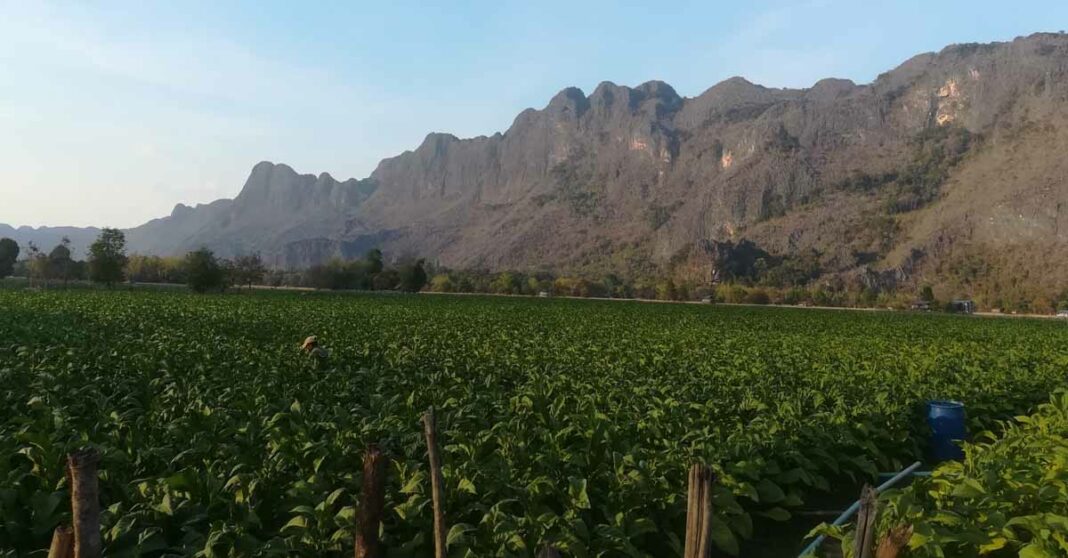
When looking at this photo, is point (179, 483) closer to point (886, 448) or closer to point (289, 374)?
point (289, 374)

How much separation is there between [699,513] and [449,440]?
5.46 m

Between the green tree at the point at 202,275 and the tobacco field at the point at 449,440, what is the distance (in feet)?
187

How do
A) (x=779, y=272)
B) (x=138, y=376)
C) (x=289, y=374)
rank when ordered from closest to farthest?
(x=138, y=376)
(x=289, y=374)
(x=779, y=272)

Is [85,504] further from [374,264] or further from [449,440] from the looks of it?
[374,264]

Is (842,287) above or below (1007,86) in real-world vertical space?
below

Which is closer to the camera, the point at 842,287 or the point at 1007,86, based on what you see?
the point at 842,287

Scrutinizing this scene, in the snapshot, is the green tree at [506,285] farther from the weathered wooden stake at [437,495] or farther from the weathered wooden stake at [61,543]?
the weathered wooden stake at [61,543]

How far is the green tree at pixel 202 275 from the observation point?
67.8 metres

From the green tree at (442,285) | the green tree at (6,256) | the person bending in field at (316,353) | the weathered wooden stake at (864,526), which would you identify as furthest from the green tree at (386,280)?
the weathered wooden stake at (864,526)

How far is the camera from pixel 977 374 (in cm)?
1494

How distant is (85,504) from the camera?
98.6 inches

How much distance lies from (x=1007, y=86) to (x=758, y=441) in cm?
22633

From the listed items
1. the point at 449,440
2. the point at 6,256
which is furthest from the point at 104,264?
the point at 449,440

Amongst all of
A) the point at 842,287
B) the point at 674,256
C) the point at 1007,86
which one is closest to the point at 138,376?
the point at 842,287
